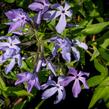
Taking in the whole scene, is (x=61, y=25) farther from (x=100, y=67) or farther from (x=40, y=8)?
(x=100, y=67)

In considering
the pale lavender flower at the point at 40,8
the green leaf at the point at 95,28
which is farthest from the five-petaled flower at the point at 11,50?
the green leaf at the point at 95,28

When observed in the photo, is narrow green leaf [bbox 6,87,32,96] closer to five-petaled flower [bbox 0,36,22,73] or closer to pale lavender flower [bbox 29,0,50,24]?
five-petaled flower [bbox 0,36,22,73]

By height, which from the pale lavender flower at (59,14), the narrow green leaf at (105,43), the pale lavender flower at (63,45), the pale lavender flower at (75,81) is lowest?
the pale lavender flower at (75,81)

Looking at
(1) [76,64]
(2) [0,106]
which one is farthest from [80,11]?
(2) [0,106]

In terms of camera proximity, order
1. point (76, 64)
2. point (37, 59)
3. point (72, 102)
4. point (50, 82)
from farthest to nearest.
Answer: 1. point (72, 102)
2. point (76, 64)
3. point (50, 82)
4. point (37, 59)

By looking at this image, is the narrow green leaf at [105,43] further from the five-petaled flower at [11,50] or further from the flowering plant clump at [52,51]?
the five-petaled flower at [11,50]

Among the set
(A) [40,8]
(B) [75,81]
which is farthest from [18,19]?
(B) [75,81]

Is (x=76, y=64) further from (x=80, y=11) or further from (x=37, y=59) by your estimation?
(x=37, y=59)

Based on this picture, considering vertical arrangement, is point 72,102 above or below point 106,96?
below
